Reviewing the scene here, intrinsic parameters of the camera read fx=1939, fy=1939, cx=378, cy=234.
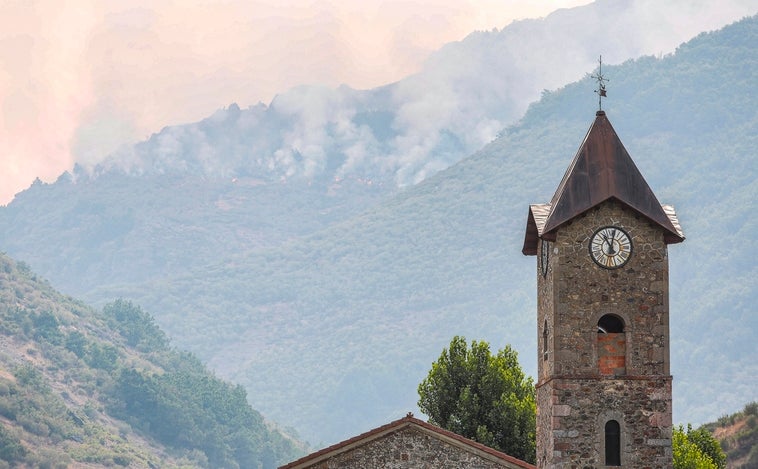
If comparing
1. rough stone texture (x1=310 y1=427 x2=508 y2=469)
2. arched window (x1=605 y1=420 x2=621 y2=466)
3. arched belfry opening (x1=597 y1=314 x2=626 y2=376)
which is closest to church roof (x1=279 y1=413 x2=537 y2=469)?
rough stone texture (x1=310 y1=427 x2=508 y2=469)

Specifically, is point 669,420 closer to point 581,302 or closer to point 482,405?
point 581,302

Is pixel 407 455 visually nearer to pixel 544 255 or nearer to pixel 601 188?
pixel 544 255

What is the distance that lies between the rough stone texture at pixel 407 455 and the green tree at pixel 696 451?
24.3 m

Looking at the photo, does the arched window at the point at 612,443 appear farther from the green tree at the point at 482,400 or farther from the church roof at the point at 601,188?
the green tree at the point at 482,400

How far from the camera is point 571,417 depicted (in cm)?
4972

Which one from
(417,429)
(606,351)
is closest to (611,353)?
(606,351)

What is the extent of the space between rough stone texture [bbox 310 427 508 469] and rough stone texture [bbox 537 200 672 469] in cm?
251

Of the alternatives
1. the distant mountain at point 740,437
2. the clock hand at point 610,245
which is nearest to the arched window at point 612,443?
the clock hand at point 610,245

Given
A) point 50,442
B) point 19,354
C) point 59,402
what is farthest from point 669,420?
point 19,354

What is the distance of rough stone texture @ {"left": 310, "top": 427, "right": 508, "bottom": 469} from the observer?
52.0m

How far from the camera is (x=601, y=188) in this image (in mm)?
50375

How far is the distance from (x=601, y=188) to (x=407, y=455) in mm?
8888

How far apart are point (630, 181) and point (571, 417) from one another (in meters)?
6.34

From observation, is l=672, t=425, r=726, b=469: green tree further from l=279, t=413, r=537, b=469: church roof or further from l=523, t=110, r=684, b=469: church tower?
l=523, t=110, r=684, b=469: church tower
